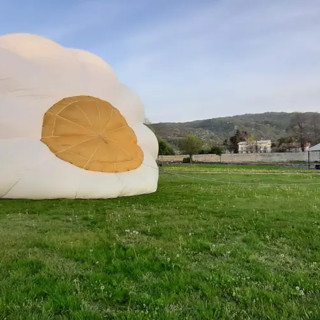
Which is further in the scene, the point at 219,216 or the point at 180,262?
the point at 219,216

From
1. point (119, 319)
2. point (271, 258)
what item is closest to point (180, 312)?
point (119, 319)

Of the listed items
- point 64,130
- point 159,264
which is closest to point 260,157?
point 64,130

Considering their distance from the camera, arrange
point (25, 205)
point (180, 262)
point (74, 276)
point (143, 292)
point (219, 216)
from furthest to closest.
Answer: point (25, 205)
point (219, 216)
point (180, 262)
point (74, 276)
point (143, 292)

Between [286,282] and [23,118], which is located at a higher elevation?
[23,118]

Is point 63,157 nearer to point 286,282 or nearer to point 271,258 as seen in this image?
point 271,258

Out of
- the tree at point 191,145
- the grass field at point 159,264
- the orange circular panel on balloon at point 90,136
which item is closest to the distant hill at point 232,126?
the tree at point 191,145

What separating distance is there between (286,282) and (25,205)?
265 inches

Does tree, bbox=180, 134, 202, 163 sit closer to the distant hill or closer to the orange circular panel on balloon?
the orange circular panel on balloon

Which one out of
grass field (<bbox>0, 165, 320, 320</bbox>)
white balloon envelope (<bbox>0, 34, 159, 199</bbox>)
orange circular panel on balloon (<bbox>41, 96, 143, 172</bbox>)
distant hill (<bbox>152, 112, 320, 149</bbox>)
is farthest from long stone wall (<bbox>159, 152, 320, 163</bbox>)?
distant hill (<bbox>152, 112, 320, 149</bbox>)

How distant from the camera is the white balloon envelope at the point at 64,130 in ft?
30.6

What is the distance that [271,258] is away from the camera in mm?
4488

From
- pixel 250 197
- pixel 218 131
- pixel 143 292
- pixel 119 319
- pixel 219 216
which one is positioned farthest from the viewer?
pixel 218 131

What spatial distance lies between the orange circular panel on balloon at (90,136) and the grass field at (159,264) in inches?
98.5

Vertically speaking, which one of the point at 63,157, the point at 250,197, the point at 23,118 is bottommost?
the point at 250,197
